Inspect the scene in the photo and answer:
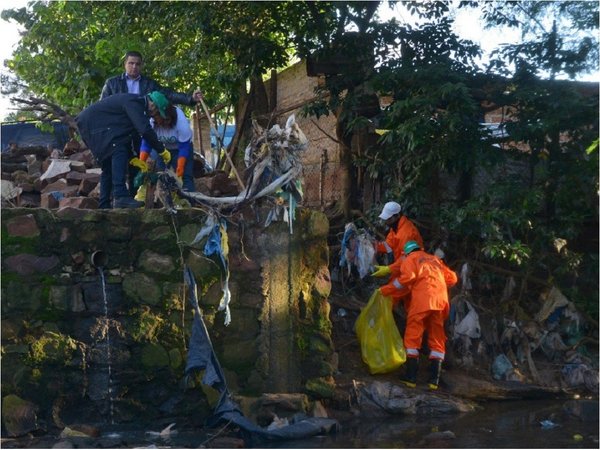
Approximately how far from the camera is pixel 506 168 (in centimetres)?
1015

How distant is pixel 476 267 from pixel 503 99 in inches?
71.6

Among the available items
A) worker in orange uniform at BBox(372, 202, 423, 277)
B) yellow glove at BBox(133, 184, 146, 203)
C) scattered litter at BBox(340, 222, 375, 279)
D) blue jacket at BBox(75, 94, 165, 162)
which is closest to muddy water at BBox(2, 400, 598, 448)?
worker in orange uniform at BBox(372, 202, 423, 277)

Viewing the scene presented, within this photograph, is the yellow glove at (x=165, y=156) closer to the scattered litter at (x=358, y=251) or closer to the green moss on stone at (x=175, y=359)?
the green moss on stone at (x=175, y=359)

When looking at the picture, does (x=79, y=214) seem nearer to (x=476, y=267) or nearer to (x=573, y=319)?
(x=476, y=267)

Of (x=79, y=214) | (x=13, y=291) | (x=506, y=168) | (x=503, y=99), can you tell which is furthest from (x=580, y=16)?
(x=13, y=291)

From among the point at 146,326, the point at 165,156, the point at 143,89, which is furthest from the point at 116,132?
the point at 146,326

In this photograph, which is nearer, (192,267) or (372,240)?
(192,267)

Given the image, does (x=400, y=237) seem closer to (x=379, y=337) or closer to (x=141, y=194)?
(x=379, y=337)

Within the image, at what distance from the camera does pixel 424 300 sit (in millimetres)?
8461

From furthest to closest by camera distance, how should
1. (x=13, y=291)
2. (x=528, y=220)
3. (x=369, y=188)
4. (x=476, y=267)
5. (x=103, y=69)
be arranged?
1. (x=103, y=69)
2. (x=369, y=188)
3. (x=476, y=267)
4. (x=528, y=220)
5. (x=13, y=291)

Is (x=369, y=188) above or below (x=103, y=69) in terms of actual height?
below

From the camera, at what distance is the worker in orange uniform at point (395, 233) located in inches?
363

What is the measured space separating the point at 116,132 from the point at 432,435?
12.3ft

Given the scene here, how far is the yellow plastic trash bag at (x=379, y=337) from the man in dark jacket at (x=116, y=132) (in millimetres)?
2451
